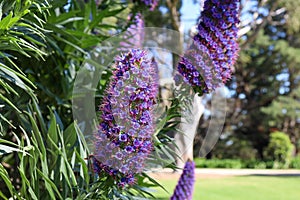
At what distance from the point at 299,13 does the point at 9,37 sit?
10.5 metres

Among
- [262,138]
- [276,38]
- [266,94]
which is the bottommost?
[262,138]

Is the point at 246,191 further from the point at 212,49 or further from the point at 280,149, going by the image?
the point at 280,149

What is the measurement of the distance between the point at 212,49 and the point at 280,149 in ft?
44.0

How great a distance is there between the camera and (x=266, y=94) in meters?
15.7

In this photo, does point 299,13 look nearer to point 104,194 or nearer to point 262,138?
point 262,138

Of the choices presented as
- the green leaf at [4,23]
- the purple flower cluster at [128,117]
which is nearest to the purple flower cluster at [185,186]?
the purple flower cluster at [128,117]

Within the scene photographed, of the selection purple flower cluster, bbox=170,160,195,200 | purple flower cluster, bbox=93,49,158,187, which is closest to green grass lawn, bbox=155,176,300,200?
purple flower cluster, bbox=170,160,195,200

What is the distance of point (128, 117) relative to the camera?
870mm

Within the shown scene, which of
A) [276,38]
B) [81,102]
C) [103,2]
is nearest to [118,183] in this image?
[81,102]

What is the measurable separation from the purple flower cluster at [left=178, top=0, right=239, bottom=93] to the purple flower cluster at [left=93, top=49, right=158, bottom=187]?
0.84ft

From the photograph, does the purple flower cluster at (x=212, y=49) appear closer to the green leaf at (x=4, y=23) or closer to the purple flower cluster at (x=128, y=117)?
the purple flower cluster at (x=128, y=117)

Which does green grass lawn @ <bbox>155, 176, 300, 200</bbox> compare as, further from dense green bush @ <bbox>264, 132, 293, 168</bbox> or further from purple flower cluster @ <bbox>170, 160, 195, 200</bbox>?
dense green bush @ <bbox>264, 132, 293, 168</bbox>

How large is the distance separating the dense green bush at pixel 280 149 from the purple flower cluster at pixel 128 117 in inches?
527

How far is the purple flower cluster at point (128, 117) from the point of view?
869mm
